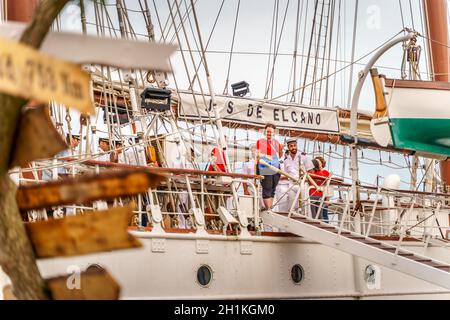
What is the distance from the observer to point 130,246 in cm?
529

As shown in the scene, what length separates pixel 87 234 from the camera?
5348 millimetres

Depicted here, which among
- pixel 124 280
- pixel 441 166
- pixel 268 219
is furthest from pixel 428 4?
pixel 124 280

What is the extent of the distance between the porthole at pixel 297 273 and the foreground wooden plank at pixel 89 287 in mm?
9357

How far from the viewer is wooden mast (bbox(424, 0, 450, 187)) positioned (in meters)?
25.8

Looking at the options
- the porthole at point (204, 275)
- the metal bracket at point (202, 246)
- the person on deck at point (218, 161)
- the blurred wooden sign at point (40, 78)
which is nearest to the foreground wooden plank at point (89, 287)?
the blurred wooden sign at point (40, 78)

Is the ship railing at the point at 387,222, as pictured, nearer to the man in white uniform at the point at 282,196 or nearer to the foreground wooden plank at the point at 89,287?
the man in white uniform at the point at 282,196

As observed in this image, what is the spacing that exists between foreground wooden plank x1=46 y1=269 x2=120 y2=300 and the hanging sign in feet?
43.9

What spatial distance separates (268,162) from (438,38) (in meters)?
13.1

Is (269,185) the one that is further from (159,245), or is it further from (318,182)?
(159,245)

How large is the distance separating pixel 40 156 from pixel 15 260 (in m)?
0.61

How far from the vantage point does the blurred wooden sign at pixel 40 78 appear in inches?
192

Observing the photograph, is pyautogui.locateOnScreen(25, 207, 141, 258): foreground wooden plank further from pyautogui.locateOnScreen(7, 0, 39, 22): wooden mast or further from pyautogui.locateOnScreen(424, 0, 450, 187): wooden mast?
pyautogui.locateOnScreen(424, 0, 450, 187): wooden mast

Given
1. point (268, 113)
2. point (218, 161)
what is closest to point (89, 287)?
point (218, 161)

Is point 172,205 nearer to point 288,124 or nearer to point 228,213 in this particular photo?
point 228,213
